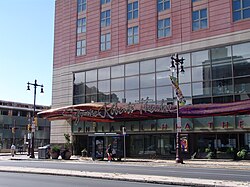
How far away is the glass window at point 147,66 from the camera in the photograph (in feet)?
134

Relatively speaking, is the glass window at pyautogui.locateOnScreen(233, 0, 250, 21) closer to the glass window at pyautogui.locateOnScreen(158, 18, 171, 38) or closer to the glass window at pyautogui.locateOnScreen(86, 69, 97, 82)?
the glass window at pyautogui.locateOnScreen(158, 18, 171, 38)

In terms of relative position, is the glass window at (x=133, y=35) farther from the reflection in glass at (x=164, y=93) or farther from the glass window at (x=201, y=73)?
the glass window at (x=201, y=73)

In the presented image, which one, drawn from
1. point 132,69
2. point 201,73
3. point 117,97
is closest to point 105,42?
point 132,69

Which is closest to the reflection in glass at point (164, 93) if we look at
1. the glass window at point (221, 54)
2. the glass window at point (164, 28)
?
the glass window at point (221, 54)

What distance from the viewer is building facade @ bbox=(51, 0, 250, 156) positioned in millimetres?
34938

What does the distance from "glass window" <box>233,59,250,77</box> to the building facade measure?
0.09 meters

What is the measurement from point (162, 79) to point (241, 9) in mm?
10474

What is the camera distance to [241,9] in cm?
3512

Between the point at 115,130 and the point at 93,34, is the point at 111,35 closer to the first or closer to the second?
the point at 93,34

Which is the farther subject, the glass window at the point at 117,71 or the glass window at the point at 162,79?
the glass window at the point at 117,71

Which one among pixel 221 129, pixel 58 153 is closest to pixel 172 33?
pixel 221 129

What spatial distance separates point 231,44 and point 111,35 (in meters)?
15.5

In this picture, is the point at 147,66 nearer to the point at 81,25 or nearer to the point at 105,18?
the point at 105,18

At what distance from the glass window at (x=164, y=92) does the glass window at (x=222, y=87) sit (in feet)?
15.8
